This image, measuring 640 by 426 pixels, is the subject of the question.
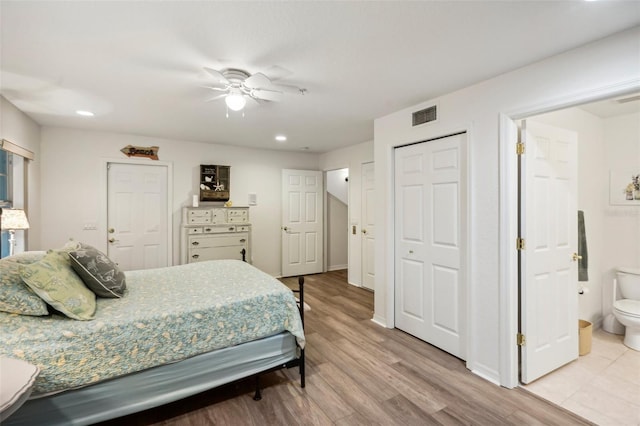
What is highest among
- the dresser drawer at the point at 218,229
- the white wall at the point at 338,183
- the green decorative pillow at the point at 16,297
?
the white wall at the point at 338,183

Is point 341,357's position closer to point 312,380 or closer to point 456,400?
point 312,380

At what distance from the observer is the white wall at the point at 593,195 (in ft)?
10.1

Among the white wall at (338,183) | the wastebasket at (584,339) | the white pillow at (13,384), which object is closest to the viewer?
the white pillow at (13,384)

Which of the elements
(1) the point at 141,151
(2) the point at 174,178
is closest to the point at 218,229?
(2) the point at 174,178

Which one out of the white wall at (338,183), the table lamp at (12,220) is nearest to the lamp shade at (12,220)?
the table lamp at (12,220)

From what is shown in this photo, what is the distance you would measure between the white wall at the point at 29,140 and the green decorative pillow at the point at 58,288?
6.44 feet

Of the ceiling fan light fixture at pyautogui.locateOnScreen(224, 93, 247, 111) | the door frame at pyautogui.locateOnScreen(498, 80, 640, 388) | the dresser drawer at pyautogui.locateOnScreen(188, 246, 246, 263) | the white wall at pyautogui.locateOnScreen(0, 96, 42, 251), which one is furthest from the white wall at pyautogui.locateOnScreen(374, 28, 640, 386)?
the white wall at pyautogui.locateOnScreen(0, 96, 42, 251)

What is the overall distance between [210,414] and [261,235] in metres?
3.58

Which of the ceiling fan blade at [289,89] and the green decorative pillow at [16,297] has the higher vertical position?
the ceiling fan blade at [289,89]

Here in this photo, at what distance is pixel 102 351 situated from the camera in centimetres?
162

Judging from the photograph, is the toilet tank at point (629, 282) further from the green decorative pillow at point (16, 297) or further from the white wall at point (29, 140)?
the white wall at point (29, 140)

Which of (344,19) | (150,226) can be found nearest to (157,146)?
(150,226)

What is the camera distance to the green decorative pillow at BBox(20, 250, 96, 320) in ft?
5.39

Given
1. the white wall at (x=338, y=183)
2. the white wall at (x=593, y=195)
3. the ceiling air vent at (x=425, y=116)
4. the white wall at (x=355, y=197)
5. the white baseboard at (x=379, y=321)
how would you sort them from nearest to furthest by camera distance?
1. the ceiling air vent at (x=425, y=116)
2. the white wall at (x=593, y=195)
3. the white baseboard at (x=379, y=321)
4. the white wall at (x=355, y=197)
5. the white wall at (x=338, y=183)
